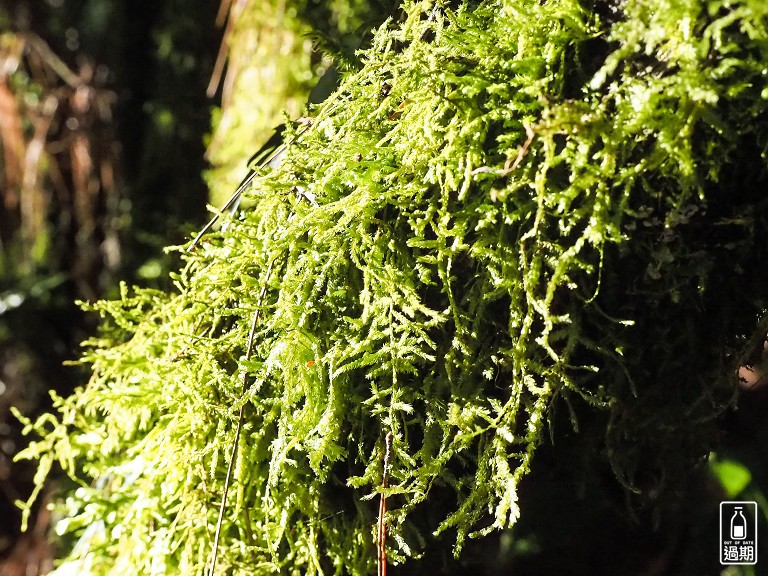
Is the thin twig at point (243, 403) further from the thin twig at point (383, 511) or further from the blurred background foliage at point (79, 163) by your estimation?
the blurred background foliage at point (79, 163)

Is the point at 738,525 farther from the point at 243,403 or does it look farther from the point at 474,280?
the point at 243,403

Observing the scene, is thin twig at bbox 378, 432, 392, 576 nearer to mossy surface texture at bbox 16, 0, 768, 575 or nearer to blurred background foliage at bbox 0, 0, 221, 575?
mossy surface texture at bbox 16, 0, 768, 575

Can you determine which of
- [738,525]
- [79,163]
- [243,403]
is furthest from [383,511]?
[79,163]

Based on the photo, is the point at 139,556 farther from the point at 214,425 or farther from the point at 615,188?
the point at 615,188

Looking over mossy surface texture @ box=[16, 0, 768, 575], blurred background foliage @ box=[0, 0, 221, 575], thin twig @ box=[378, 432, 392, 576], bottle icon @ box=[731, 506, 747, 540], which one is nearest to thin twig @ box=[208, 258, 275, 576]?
mossy surface texture @ box=[16, 0, 768, 575]

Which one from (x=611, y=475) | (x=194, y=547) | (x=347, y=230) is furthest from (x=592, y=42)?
(x=194, y=547)

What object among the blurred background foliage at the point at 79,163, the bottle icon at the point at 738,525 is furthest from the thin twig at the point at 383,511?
the blurred background foliage at the point at 79,163

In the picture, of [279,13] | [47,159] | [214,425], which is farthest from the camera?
[47,159]
